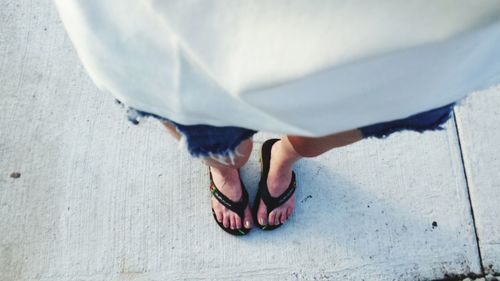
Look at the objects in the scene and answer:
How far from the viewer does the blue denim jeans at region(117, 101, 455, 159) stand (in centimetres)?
82

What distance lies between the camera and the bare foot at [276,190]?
5.17 ft

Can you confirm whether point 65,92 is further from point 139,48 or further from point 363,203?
point 139,48

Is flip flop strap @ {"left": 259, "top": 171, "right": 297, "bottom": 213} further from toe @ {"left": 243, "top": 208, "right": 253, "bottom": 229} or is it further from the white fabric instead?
the white fabric

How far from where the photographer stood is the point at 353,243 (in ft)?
5.29

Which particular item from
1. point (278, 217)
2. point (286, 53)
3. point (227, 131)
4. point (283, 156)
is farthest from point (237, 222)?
point (286, 53)

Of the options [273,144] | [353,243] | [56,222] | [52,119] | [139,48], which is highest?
[52,119]

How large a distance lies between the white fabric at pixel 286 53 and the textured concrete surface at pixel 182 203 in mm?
984

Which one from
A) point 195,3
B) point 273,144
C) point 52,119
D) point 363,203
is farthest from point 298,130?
point 52,119

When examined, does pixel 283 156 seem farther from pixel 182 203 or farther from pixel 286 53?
pixel 286 53

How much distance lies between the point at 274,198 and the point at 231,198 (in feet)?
0.47

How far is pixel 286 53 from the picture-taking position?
54 centimetres

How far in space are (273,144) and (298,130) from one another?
95 cm

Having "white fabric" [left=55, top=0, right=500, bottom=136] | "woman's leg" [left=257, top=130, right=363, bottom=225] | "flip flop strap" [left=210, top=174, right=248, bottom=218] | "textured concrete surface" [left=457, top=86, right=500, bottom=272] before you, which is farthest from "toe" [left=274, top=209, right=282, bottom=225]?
"white fabric" [left=55, top=0, right=500, bottom=136]

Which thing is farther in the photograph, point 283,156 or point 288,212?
point 288,212
